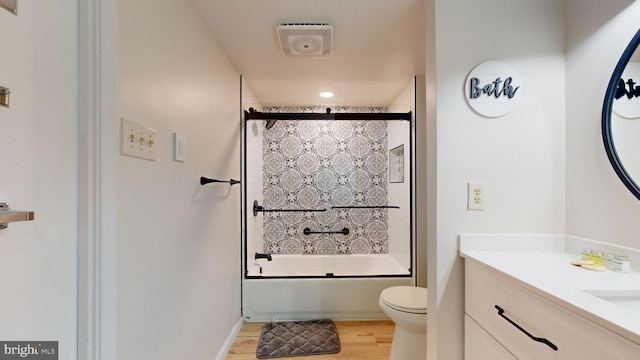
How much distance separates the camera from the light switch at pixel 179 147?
4.14 ft

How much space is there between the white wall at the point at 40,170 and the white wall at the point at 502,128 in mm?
1387

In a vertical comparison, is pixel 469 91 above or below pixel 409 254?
above

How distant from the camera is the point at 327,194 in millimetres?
3094

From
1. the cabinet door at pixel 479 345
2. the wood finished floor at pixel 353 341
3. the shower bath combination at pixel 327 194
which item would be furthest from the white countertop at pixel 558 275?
the shower bath combination at pixel 327 194

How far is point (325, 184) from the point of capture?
312 centimetres

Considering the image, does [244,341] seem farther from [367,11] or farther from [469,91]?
[367,11]

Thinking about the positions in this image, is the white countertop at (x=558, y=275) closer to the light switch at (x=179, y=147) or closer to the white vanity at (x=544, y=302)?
the white vanity at (x=544, y=302)

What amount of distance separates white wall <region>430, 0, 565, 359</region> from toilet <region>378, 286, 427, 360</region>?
29 centimetres

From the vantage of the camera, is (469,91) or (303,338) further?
(303,338)

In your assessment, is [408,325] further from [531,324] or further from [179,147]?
[179,147]

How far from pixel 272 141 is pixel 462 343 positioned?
2545mm

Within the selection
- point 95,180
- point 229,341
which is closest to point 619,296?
point 95,180

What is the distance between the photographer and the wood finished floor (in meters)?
1.95

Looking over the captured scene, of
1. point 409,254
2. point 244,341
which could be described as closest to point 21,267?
point 244,341
